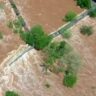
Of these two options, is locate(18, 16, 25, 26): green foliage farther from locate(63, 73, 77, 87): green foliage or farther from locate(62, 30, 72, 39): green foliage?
locate(63, 73, 77, 87): green foliage

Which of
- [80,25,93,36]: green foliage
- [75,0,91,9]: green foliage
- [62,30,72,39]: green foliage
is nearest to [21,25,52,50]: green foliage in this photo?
[62,30,72,39]: green foliage

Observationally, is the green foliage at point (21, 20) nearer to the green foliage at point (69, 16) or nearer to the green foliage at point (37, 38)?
the green foliage at point (37, 38)

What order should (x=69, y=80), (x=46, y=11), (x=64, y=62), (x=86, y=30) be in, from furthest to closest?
(x=46, y=11), (x=86, y=30), (x=64, y=62), (x=69, y=80)

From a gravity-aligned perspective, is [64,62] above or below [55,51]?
below

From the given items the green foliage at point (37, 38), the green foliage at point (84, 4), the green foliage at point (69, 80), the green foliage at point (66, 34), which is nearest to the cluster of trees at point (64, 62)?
the green foliage at point (69, 80)

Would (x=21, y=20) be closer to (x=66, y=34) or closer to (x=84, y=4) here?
(x=66, y=34)

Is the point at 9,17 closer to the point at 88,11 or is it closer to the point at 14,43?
the point at 14,43

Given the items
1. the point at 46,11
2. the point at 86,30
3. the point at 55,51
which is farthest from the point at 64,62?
the point at 46,11
